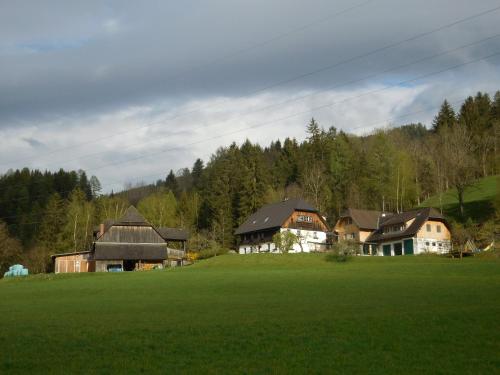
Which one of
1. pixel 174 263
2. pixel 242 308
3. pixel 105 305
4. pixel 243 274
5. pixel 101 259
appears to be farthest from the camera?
pixel 174 263

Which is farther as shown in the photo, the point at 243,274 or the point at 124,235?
the point at 124,235

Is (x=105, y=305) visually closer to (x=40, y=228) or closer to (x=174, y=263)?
(x=174, y=263)

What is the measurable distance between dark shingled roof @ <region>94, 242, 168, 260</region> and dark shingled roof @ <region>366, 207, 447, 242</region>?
32.1 m

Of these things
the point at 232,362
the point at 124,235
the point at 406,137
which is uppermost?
the point at 406,137

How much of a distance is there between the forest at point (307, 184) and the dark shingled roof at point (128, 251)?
13.2m

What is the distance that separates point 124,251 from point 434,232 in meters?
42.5

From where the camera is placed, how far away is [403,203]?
106 meters

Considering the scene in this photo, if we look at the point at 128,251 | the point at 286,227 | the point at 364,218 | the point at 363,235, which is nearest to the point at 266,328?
the point at 128,251

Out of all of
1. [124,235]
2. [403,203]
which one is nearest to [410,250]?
[403,203]

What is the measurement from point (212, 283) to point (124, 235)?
129 feet

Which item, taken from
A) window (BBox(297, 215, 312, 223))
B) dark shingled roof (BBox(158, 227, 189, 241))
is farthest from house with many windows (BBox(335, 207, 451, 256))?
dark shingled roof (BBox(158, 227, 189, 241))

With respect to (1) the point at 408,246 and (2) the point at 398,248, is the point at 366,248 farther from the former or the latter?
(1) the point at 408,246

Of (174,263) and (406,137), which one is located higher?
(406,137)

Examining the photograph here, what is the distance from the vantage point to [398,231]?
87.5 m
